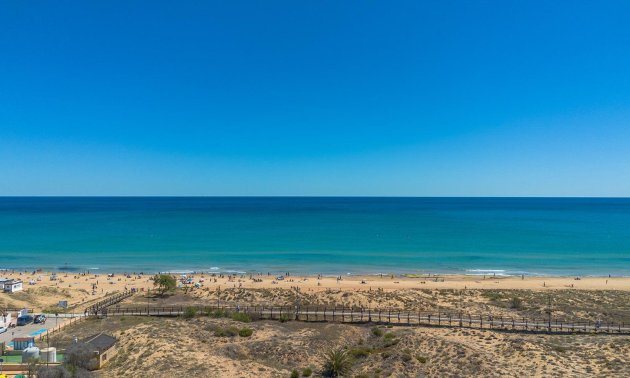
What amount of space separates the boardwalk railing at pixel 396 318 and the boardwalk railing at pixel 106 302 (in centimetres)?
66

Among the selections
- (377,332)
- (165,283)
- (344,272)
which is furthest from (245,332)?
(344,272)

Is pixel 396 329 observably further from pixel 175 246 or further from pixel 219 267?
pixel 175 246

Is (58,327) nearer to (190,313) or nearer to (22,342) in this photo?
(22,342)

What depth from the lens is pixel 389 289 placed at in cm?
4953

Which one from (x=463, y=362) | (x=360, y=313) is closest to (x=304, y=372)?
(x=463, y=362)

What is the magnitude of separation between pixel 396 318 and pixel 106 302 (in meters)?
28.8

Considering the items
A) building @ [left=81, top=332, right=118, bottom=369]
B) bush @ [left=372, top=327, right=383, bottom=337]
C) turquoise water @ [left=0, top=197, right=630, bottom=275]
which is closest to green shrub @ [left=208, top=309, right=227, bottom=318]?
building @ [left=81, top=332, right=118, bottom=369]

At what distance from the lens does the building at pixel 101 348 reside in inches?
992

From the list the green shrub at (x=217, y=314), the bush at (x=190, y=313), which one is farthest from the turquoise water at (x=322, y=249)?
the bush at (x=190, y=313)

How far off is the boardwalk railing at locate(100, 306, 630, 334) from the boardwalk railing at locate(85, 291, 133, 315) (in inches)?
A: 26.2

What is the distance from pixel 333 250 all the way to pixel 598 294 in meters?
49.5

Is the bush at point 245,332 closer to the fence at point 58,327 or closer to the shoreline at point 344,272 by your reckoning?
the fence at point 58,327

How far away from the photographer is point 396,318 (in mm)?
35688

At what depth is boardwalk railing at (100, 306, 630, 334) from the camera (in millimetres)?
33281
